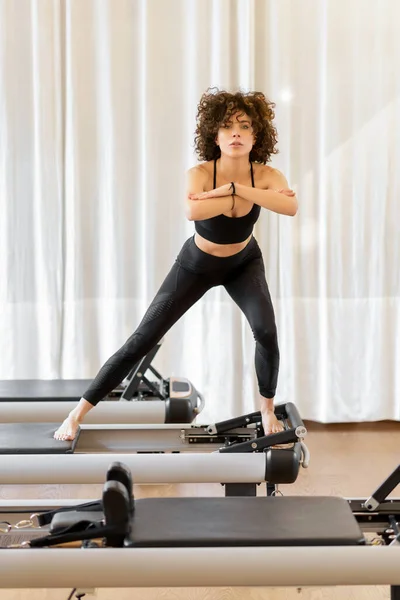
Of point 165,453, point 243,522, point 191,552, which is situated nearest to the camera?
point 191,552

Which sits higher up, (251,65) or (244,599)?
(251,65)

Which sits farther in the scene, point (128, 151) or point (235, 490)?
point (128, 151)

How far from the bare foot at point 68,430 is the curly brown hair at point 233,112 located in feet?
Result: 3.53

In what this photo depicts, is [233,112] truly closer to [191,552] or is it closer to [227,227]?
[227,227]

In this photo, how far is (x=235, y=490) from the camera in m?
2.44

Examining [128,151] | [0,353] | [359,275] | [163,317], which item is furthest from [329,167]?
[0,353]

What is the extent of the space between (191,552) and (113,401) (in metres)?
1.54

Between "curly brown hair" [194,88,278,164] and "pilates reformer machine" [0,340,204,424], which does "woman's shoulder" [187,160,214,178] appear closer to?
"curly brown hair" [194,88,278,164]

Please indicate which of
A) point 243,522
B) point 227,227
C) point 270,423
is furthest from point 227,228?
point 243,522

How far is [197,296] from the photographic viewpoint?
8.68 ft

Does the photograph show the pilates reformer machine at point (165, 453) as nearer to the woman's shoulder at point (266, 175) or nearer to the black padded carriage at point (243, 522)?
the black padded carriage at point (243, 522)

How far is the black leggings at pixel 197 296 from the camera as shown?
257 cm

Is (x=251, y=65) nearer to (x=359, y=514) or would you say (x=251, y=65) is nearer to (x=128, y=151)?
(x=128, y=151)

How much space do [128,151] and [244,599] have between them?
237cm
